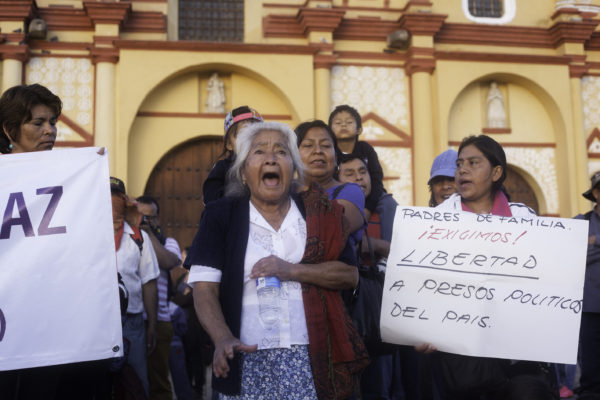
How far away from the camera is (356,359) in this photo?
8.43 feet

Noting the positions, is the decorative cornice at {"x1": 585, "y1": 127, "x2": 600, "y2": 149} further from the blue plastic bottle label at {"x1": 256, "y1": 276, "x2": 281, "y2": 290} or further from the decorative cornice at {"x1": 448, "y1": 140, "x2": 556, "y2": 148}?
the blue plastic bottle label at {"x1": 256, "y1": 276, "x2": 281, "y2": 290}

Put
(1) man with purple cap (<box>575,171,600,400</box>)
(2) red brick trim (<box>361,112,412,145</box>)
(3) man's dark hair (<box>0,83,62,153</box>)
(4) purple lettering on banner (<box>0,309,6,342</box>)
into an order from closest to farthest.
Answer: (4) purple lettering on banner (<box>0,309,6,342</box>) → (3) man's dark hair (<box>0,83,62,153</box>) → (1) man with purple cap (<box>575,171,600,400</box>) → (2) red brick trim (<box>361,112,412,145</box>)

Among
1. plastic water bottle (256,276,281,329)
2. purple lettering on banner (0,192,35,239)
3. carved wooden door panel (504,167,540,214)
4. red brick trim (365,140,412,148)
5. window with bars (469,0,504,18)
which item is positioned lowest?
plastic water bottle (256,276,281,329)

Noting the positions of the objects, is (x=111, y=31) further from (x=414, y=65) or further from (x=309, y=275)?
(x=309, y=275)

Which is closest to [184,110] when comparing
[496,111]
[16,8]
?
[16,8]

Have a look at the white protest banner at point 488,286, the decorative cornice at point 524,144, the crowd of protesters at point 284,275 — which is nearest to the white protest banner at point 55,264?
the crowd of protesters at point 284,275

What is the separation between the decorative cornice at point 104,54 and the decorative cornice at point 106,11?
1.70ft

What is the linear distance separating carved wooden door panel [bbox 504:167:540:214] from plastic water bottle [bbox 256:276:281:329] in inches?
489

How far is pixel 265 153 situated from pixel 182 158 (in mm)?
10497

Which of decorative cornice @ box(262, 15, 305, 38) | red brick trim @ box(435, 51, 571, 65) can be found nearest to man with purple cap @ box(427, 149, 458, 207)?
decorative cornice @ box(262, 15, 305, 38)

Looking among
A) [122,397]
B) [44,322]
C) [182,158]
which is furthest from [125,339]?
[182,158]

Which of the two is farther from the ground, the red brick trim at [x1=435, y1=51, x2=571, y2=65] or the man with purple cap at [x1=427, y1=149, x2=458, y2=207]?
the red brick trim at [x1=435, y1=51, x2=571, y2=65]

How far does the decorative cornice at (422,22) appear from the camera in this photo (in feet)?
42.7

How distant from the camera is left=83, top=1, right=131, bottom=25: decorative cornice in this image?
12.1 metres
